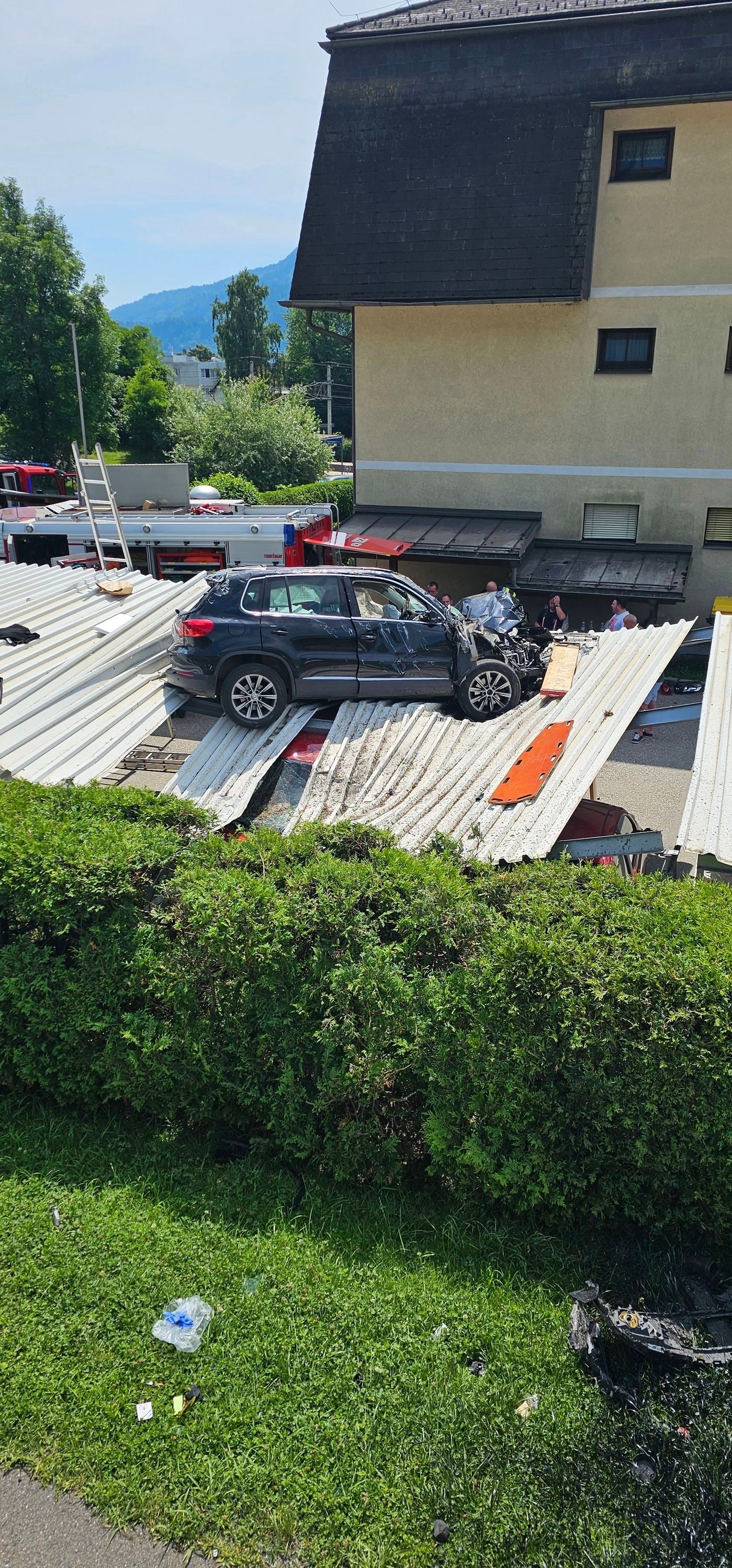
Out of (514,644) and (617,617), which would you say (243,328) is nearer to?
→ (617,617)

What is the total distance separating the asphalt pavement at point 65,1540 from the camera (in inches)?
148

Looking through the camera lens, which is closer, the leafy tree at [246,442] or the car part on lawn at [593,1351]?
the car part on lawn at [593,1351]

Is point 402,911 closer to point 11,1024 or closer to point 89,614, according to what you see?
point 11,1024

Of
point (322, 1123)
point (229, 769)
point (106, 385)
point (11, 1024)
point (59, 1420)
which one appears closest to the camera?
point (59, 1420)

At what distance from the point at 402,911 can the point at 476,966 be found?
0.60 m

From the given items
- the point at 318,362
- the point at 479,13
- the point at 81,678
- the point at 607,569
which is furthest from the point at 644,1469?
the point at 318,362

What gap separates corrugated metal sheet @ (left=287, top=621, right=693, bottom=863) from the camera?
22.2 ft

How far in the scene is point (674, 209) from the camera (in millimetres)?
18203

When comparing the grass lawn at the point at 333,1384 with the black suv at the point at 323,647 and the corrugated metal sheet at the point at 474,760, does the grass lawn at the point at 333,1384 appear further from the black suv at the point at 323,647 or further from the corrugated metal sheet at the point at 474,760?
the black suv at the point at 323,647

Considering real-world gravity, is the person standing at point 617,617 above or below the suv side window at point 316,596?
below

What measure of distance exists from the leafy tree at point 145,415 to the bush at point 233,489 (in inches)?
1016

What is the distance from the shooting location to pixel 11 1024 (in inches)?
233

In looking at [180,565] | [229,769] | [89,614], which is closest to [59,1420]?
[229,769]

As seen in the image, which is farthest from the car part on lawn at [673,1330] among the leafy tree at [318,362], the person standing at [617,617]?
the leafy tree at [318,362]
